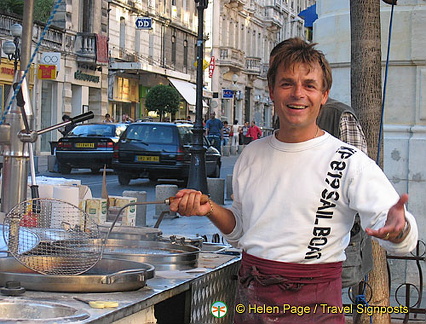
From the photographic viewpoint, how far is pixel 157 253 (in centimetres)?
369

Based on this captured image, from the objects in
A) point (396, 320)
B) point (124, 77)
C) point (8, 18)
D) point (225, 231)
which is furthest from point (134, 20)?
point (225, 231)

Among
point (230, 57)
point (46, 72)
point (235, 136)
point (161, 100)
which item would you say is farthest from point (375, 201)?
point (230, 57)

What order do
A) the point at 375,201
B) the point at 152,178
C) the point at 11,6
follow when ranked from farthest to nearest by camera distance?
the point at 11,6 → the point at 152,178 → the point at 375,201

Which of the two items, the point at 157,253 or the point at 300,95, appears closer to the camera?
the point at 300,95

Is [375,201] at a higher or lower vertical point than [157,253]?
higher

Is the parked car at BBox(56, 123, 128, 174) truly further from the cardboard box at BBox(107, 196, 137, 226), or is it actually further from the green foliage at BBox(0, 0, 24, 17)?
the cardboard box at BBox(107, 196, 137, 226)

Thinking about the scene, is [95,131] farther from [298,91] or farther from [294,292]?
[294,292]

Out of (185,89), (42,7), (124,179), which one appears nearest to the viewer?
(124,179)

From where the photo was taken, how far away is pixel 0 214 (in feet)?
12.1

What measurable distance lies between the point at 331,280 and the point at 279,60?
30.0 inches

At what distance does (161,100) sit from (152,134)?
870 inches

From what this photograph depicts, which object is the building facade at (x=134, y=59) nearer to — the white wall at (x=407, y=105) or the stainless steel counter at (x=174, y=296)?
the white wall at (x=407, y=105)

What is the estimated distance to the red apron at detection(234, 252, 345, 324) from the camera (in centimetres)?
272

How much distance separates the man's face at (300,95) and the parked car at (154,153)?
16.1 metres
